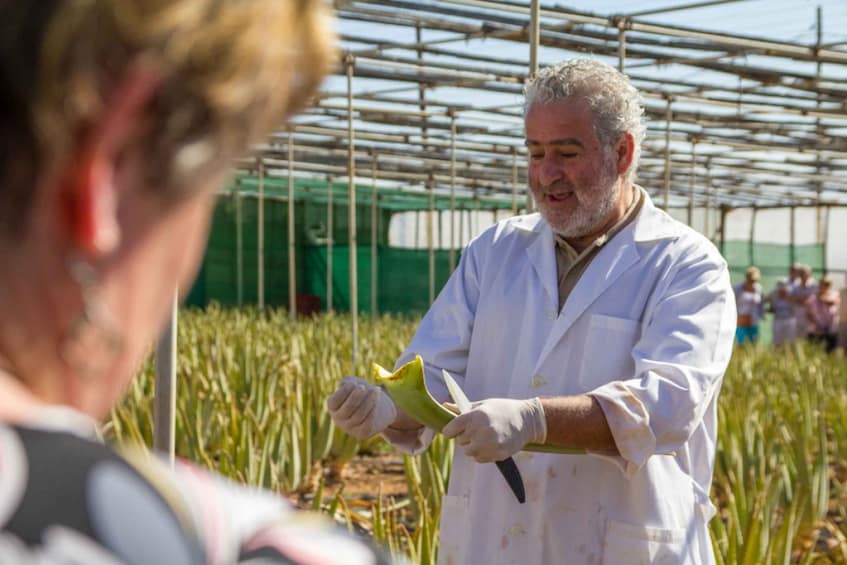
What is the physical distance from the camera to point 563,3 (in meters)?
6.48

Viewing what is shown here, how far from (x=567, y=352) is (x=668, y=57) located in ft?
19.0

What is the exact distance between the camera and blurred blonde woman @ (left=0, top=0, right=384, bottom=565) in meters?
0.47

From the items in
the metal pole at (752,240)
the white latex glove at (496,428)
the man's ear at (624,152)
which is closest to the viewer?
the white latex glove at (496,428)

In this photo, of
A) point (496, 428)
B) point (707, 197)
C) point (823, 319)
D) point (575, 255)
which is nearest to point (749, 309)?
point (823, 319)

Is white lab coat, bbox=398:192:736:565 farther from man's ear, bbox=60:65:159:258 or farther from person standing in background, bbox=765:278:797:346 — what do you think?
person standing in background, bbox=765:278:797:346

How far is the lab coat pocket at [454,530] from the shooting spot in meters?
1.94

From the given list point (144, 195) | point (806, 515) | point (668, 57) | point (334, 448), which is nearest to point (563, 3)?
point (668, 57)

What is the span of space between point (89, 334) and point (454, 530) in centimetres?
151

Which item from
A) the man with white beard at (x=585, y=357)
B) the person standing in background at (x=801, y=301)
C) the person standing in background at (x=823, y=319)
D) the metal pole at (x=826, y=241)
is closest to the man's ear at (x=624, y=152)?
the man with white beard at (x=585, y=357)

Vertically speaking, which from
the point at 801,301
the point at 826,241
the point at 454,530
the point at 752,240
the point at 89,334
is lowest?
the point at 752,240

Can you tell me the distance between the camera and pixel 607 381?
187 centimetres

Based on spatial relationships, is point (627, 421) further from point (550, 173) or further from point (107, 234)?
point (107, 234)

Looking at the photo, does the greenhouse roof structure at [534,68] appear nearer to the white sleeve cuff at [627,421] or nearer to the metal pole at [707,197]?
the metal pole at [707,197]

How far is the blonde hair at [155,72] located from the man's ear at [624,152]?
1.49 m
